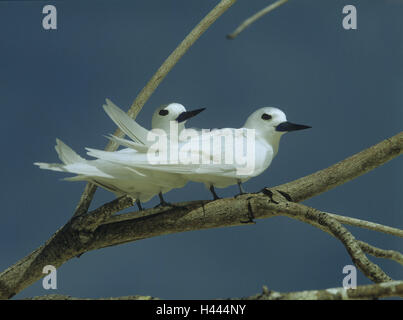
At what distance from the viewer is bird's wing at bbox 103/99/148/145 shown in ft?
4.54

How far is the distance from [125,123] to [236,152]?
291 mm

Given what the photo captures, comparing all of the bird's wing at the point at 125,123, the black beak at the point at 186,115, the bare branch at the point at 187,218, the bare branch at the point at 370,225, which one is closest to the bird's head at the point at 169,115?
the black beak at the point at 186,115

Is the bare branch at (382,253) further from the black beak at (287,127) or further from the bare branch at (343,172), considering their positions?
the black beak at (287,127)

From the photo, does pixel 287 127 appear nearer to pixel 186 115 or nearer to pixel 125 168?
pixel 186 115

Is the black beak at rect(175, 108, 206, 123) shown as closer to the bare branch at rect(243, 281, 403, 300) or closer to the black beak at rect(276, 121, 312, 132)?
the black beak at rect(276, 121, 312, 132)

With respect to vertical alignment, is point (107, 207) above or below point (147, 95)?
below

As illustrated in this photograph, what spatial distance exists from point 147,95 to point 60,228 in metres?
0.52

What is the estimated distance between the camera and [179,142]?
5.01 feet

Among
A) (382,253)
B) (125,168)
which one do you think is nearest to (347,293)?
(382,253)

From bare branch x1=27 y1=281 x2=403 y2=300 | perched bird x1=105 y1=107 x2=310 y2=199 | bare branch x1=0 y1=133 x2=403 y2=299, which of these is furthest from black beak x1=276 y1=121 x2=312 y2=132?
bare branch x1=27 y1=281 x2=403 y2=300

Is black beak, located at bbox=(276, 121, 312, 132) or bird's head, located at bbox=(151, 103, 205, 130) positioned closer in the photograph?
black beak, located at bbox=(276, 121, 312, 132)
